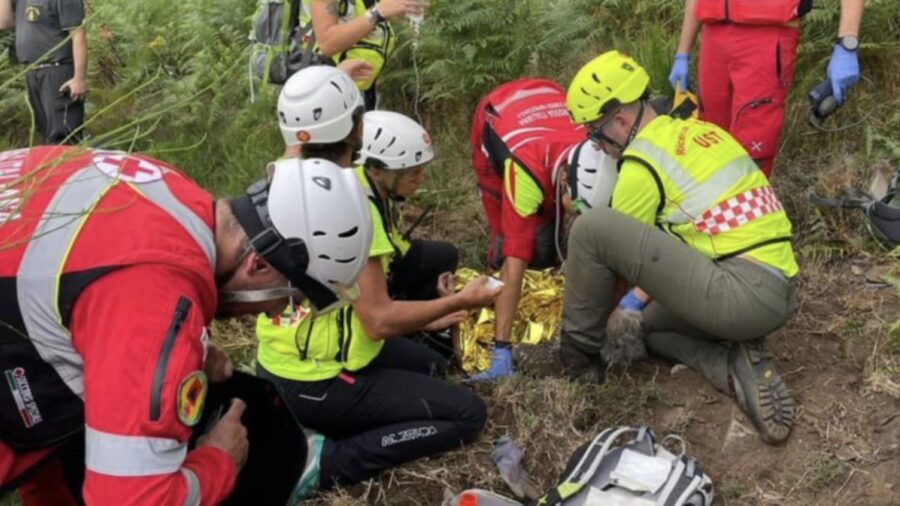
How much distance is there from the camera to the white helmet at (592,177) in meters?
4.18

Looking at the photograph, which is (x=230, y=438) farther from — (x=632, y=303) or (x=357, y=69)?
(x=357, y=69)

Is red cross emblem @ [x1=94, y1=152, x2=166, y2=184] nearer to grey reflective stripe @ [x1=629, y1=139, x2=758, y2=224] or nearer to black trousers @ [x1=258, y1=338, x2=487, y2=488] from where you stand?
black trousers @ [x1=258, y1=338, x2=487, y2=488]

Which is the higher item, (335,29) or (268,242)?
(268,242)

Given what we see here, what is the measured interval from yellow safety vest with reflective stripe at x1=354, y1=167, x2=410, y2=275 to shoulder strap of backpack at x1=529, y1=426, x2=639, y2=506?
1.02 meters

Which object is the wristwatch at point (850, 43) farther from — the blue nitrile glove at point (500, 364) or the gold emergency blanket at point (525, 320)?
the blue nitrile glove at point (500, 364)

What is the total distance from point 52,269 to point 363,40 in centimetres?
321

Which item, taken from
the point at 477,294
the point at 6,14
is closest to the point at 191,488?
the point at 477,294

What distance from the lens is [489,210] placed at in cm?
519

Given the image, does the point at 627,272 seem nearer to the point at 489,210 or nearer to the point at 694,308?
the point at 694,308

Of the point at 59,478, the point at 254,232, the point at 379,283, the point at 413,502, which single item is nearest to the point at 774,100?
the point at 379,283

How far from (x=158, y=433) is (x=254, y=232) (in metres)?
0.51

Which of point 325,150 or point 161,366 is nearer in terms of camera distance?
point 161,366

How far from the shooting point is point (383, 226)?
12.1 feet

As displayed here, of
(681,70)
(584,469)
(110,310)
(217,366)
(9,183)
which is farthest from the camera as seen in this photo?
(681,70)
